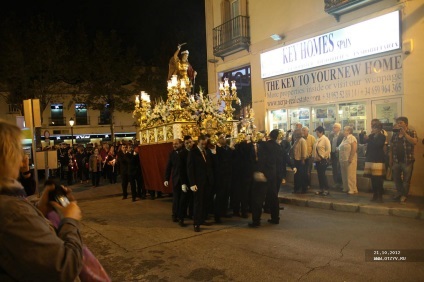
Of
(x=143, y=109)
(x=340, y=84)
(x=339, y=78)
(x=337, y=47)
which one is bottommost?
(x=143, y=109)

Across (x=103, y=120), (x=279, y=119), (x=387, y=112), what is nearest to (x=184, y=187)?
(x=387, y=112)

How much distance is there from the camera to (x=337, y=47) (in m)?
12.3

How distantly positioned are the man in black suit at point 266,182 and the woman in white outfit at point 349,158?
10.6 feet

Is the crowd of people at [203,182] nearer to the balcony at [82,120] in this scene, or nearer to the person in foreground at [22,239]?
the person in foreground at [22,239]

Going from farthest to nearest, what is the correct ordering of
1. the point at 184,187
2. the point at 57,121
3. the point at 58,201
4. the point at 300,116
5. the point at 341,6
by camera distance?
1. the point at 57,121
2. the point at 300,116
3. the point at 341,6
4. the point at 184,187
5. the point at 58,201

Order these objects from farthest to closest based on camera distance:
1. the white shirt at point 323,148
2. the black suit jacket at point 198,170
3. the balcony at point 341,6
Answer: the balcony at point 341,6, the white shirt at point 323,148, the black suit jacket at point 198,170

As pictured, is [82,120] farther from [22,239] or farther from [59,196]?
[22,239]

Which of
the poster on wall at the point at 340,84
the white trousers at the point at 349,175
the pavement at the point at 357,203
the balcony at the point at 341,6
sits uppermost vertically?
the balcony at the point at 341,6

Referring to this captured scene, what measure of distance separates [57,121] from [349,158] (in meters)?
40.3

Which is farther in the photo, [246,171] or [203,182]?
[246,171]

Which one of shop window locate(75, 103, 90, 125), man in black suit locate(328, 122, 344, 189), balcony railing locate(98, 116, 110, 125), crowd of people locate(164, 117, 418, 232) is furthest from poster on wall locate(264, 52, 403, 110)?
shop window locate(75, 103, 90, 125)

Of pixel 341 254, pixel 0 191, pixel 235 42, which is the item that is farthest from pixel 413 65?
pixel 0 191

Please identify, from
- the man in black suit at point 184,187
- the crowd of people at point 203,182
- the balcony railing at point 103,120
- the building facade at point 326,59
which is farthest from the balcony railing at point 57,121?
the man in black suit at point 184,187

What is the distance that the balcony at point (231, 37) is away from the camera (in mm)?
16266
